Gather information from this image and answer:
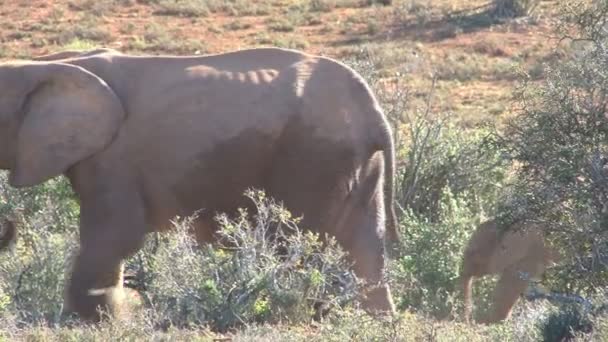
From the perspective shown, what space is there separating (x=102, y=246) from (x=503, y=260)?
4096 mm

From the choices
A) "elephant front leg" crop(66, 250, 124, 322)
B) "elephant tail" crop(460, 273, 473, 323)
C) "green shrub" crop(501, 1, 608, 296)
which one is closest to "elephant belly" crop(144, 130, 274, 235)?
"elephant front leg" crop(66, 250, 124, 322)

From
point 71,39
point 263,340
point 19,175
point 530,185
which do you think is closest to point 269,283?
point 263,340

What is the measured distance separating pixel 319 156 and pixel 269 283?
1.39 m

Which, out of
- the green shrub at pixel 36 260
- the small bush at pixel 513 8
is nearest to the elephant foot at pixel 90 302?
the green shrub at pixel 36 260

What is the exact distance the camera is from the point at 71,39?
30.1 m

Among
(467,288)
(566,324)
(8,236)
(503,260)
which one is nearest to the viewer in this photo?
(566,324)

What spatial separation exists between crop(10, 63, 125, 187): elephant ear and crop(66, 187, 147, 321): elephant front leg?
0.38 metres

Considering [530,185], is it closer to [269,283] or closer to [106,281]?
[269,283]

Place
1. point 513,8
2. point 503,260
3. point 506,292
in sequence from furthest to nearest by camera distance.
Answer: point 513,8 → point 503,260 → point 506,292

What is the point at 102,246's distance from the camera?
8.88m

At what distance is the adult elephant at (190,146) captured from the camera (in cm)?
893

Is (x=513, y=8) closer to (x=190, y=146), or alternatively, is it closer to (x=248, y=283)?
(x=190, y=146)

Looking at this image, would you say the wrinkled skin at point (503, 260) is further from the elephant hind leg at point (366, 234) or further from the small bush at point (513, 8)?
the small bush at point (513, 8)

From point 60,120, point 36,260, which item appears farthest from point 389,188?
point 36,260
